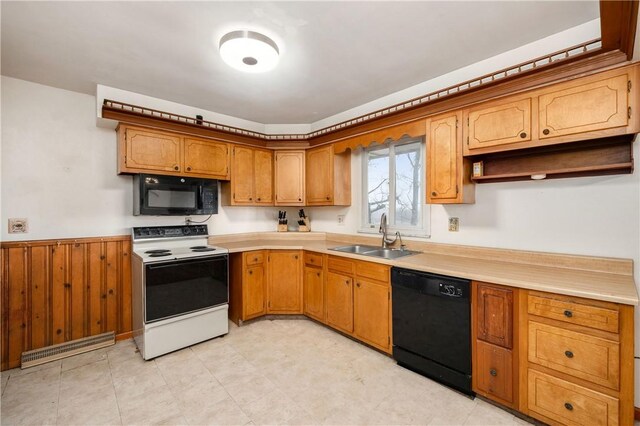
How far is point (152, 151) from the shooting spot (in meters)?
2.86

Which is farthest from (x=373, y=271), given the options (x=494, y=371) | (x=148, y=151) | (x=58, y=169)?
(x=58, y=169)

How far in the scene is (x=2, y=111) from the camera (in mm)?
2451

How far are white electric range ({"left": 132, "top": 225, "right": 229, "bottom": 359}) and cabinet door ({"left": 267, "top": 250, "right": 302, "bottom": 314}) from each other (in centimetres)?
57

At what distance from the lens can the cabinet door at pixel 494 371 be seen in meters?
1.83

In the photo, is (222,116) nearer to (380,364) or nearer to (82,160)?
(82,160)

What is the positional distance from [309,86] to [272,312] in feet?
8.41

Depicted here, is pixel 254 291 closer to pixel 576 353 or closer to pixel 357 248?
pixel 357 248

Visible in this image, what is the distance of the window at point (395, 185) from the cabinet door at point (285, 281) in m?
1.00

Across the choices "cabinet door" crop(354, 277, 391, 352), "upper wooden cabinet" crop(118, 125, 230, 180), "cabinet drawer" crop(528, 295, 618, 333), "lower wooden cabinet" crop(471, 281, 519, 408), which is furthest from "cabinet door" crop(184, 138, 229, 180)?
"cabinet drawer" crop(528, 295, 618, 333)

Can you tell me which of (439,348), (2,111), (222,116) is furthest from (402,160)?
(2,111)

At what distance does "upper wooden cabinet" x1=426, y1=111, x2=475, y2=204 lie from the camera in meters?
2.32

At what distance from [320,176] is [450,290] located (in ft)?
6.92

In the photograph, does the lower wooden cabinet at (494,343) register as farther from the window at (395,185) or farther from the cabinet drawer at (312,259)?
the cabinet drawer at (312,259)

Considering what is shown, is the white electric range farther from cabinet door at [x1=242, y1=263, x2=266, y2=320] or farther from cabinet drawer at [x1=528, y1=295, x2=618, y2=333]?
cabinet drawer at [x1=528, y1=295, x2=618, y2=333]
